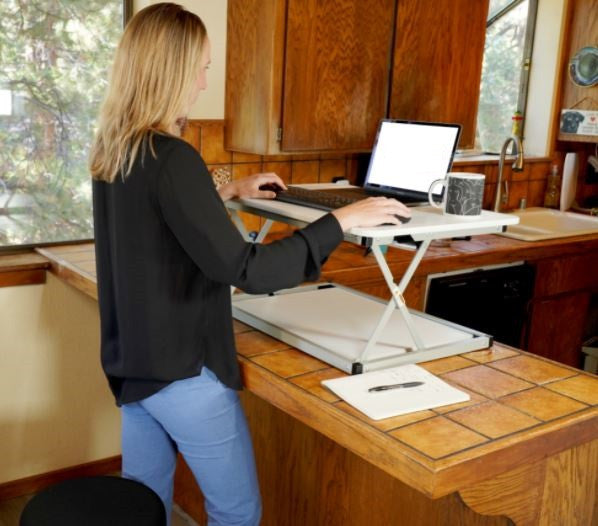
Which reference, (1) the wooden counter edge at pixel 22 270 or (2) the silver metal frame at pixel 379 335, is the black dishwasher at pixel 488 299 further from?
(1) the wooden counter edge at pixel 22 270

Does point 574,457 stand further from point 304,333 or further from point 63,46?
point 63,46

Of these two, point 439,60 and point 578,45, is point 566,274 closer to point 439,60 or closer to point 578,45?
point 439,60

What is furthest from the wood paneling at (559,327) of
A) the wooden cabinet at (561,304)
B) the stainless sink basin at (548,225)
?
the stainless sink basin at (548,225)

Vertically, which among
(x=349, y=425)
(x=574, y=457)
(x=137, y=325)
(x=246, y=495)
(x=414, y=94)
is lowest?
(x=246, y=495)

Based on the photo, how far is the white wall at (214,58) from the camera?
9.36 feet

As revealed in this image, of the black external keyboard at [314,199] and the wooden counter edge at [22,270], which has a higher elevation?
the black external keyboard at [314,199]

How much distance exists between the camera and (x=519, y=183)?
13.4 feet

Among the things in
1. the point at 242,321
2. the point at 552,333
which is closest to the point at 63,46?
the point at 242,321

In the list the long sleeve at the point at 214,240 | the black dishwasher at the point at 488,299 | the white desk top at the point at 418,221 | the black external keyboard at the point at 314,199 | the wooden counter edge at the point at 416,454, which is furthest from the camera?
the black dishwasher at the point at 488,299

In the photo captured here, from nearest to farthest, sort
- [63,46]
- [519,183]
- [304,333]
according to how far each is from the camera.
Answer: [304,333] < [63,46] < [519,183]

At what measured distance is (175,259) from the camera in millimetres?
1555

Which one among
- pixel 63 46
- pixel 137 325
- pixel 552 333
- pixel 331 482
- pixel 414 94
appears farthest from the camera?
pixel 552 333

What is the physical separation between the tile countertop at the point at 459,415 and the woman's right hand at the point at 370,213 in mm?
313

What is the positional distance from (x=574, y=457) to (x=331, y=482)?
72cm
